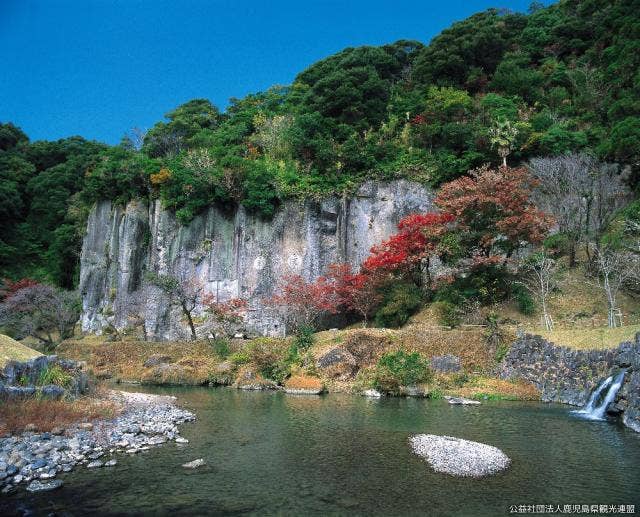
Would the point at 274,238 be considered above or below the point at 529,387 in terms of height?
above

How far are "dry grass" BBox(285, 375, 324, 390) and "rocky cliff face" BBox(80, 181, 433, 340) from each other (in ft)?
41.2

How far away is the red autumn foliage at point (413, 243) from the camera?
104ft

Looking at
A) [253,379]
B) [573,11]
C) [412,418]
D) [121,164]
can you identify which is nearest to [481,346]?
[412,418]

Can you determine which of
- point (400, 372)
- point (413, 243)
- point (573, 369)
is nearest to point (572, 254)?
point (413, 243)

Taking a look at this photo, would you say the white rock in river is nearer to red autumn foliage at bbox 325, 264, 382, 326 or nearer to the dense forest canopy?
red autumn foliage at bbox 325, 264, 382, 326

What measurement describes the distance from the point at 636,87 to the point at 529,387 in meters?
27.5

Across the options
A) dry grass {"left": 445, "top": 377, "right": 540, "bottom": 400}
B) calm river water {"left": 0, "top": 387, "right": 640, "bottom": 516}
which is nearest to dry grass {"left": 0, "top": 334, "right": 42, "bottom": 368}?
calm river water {"left": 0, "top": 387, "right": 640, "bottom": 516}

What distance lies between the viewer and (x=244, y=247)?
138ft

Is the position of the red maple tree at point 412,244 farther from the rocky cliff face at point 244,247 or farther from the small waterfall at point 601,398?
the small waterfall at point 601,398

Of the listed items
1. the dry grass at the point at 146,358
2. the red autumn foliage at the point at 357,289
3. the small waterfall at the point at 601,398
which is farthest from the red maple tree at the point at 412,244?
the small waterfall at the point at 601,398

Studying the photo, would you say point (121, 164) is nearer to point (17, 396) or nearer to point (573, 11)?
point (17, 396)

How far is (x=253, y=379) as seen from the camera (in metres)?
27.3

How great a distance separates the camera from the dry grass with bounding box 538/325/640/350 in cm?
1886

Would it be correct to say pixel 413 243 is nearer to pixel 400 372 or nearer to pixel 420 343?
pixel 420 343
